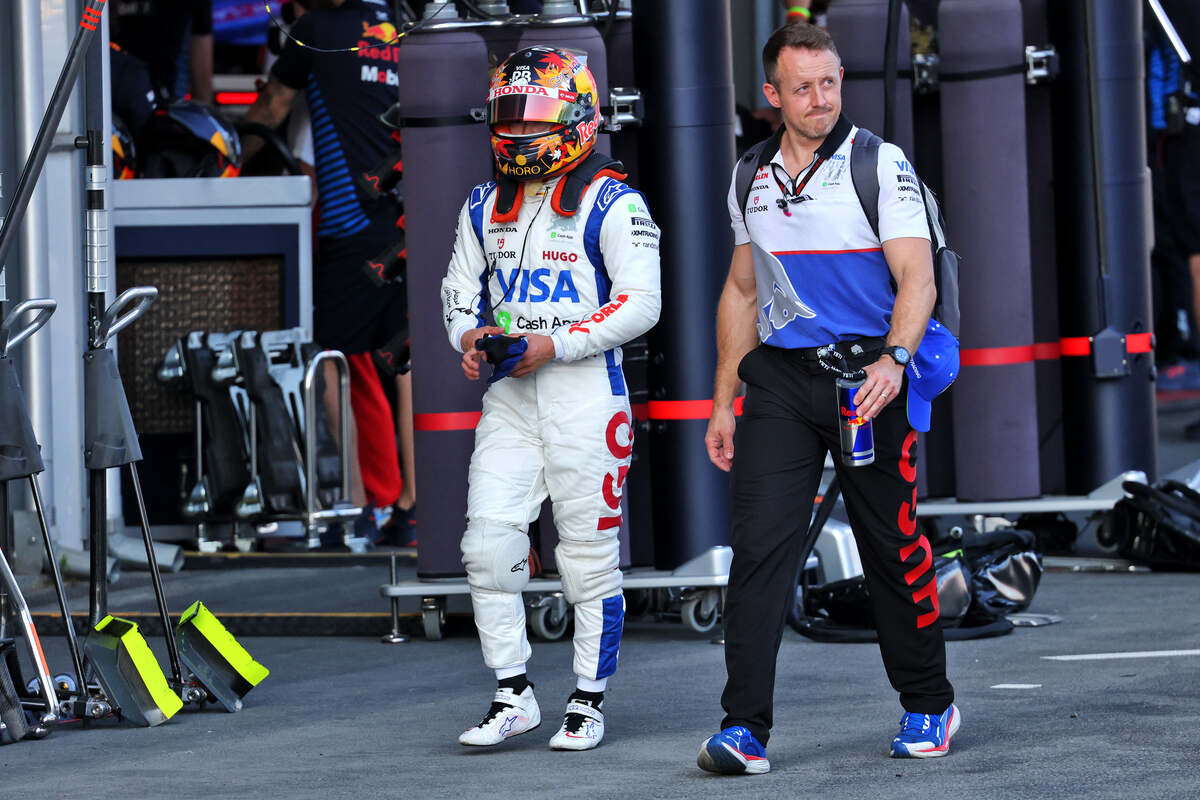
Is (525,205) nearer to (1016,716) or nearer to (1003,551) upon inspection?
(1016,716)

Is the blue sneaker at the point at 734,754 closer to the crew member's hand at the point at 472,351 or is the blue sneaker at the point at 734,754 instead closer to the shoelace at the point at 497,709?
the shoelace at the point at 497,709

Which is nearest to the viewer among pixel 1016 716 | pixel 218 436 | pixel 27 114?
pixel 1016 716

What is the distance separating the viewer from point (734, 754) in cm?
485

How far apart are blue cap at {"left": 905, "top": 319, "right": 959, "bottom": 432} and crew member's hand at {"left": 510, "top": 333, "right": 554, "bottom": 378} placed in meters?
1.00

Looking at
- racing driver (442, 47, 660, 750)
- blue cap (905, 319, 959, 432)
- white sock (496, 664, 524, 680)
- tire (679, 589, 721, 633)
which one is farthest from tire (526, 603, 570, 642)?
blue cap (905, 319, 959, 432)

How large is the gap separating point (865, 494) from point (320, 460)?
4.98 m

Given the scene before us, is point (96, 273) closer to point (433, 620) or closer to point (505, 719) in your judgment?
point (505, 719)

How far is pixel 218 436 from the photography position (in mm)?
9609

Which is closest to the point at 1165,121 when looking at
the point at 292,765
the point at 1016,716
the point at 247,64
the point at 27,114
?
the point at 247,64

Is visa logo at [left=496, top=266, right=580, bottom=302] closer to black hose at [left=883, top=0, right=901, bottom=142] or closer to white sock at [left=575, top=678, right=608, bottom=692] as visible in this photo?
white sock at [left=575, top=678, right=608, bottom=692]

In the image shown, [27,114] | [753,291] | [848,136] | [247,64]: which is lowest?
[753,291]

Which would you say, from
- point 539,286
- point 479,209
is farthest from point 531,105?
→ point 539,286

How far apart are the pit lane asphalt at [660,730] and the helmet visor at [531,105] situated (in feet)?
5.64

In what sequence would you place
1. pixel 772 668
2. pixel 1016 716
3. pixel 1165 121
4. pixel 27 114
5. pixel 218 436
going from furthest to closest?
pixel 1165 121
pixel 218 436
pixel 27 114
pixel 1016 716
pixel 772 668
